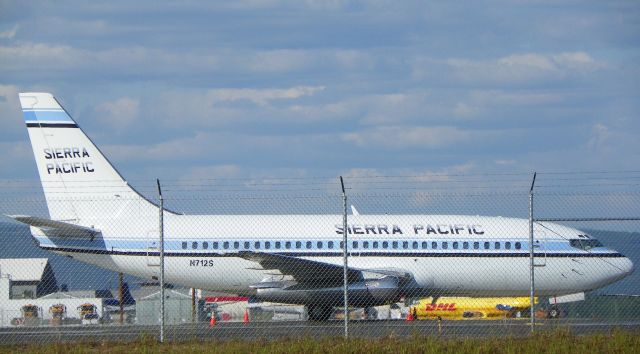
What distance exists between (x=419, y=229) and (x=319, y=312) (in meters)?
3.60

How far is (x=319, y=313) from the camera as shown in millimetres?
29922

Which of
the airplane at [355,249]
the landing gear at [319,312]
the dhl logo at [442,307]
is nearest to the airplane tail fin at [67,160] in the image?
the airplane at [355,249]

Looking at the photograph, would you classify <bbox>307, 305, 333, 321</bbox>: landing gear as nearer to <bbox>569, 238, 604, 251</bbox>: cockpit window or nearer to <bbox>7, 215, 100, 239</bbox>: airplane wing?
<bbox>7, 215, 100, 239</bbox>: airplane wing

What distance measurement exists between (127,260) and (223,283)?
2.73 m

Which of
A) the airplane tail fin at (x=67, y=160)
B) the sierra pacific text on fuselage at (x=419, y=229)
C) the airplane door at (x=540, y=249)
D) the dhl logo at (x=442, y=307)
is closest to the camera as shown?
the airplane door at (x=540, y=249)

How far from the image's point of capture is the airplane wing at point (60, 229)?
29491 millimetres

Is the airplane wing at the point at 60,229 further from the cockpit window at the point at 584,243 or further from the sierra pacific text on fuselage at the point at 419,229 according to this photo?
the cockpit window at the point at 584,243

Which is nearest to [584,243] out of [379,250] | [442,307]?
[379,250]

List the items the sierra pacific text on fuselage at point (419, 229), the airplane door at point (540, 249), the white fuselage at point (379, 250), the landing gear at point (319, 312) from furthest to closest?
1. the sierra pacific text on fuselage at point (419, 229)
2. the white fuselage at point (379, 250)
3. the airplane door at point (540, 249)
4. the landing gear at point (319, 312)

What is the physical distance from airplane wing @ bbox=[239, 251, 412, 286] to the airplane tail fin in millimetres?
5360

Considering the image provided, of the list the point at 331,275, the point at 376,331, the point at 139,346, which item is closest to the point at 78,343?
the point at 139,346

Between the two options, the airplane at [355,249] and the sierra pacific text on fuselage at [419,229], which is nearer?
the airplane at [355,249]

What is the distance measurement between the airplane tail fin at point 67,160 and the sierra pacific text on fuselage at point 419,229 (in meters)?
6.05

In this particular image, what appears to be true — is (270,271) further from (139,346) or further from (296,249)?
(139,346)
